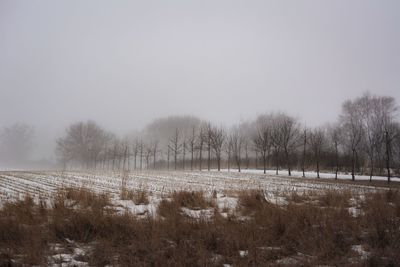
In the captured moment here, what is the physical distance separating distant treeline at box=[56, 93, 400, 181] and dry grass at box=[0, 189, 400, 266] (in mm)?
34137

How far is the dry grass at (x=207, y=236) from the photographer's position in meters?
5.45

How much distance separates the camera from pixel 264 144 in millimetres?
53844

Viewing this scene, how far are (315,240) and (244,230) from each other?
1577 millimetres

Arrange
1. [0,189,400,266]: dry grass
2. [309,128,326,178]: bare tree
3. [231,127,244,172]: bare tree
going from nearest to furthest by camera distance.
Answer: [0,189,400,266]: dry grass < [309,128,326,178]: bare tree < [231,127,244,172]: bare tree

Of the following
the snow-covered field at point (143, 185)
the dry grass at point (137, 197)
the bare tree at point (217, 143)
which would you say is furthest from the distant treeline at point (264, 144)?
the dry grass at point (137, 197)

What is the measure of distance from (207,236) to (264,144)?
48621mm

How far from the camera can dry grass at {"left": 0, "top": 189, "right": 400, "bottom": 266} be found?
545 cm

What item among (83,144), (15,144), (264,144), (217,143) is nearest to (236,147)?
(217,143)

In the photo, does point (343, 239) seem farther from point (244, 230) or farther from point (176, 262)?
point (176, 262)

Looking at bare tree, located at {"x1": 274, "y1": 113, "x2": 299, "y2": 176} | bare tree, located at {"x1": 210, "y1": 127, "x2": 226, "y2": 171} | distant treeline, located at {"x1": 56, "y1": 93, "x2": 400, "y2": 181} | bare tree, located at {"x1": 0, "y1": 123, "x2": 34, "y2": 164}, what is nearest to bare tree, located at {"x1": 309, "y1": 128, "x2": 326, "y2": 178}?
distant treeline, located at {"x1": 56, "y1": 93, "x2": 400, "y2": 181}

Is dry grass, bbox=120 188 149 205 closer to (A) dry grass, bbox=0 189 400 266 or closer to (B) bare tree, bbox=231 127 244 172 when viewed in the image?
(A) dry grass, bbox=0 189 400 266

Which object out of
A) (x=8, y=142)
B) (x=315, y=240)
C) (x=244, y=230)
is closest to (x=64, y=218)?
(x=244, y=230)

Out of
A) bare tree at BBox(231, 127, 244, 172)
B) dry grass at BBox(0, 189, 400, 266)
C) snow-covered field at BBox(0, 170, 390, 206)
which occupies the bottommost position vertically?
snow-covered field at BBox(0, 170, 390, 206)

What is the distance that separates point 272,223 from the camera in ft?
25.1
